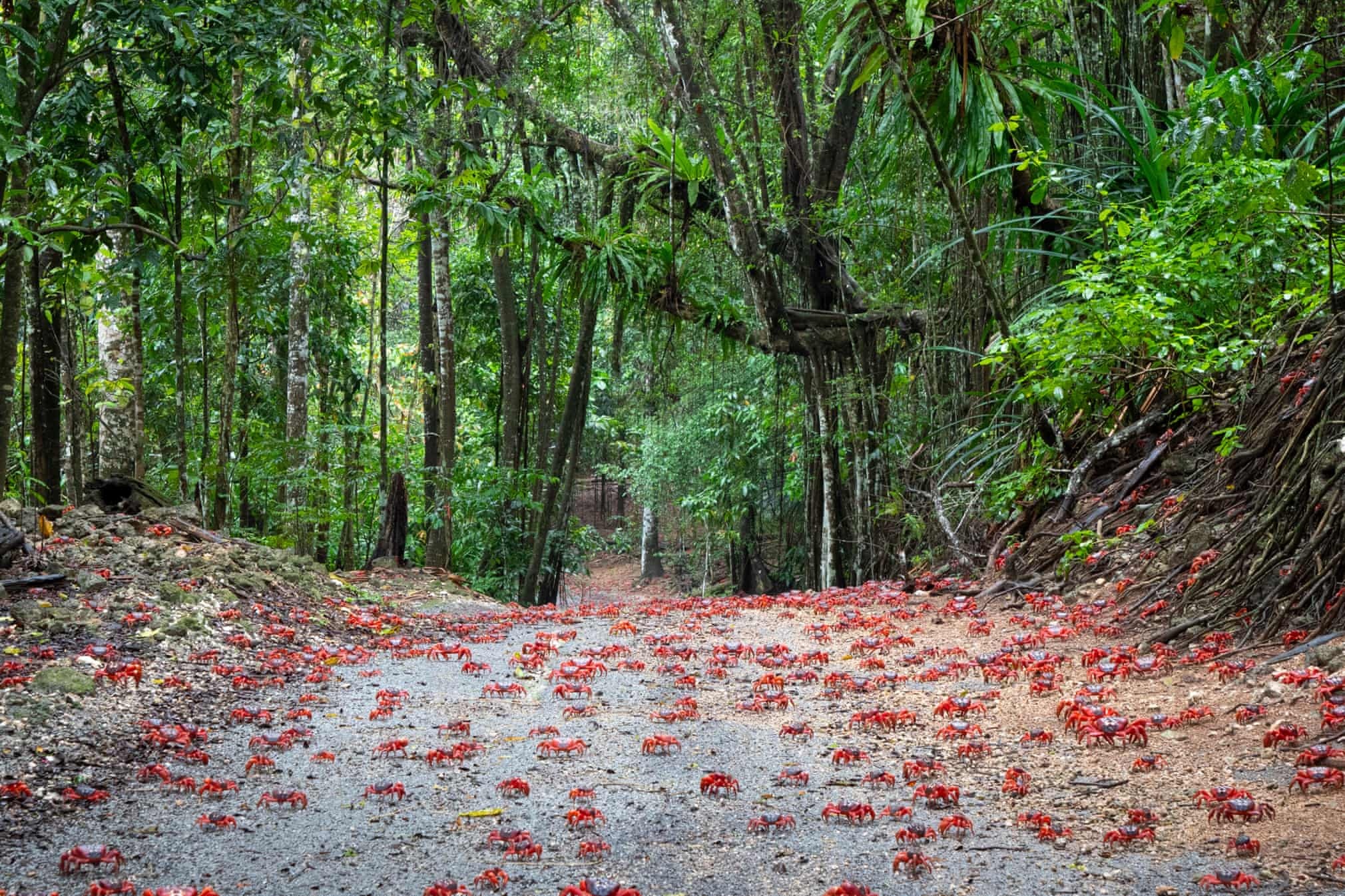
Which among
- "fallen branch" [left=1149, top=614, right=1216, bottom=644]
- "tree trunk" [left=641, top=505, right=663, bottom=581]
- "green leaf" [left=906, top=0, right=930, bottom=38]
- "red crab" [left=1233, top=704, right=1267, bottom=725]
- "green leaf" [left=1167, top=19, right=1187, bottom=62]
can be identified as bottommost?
"tree trunk" [left=641, top=505, right=663, bottom=581]

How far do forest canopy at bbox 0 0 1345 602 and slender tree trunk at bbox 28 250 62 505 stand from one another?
5 centimetres

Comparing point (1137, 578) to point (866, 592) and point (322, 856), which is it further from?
point (322, 856)

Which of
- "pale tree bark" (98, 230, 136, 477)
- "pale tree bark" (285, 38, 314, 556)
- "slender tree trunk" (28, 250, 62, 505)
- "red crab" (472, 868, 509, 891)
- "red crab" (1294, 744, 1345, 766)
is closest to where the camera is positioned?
"red crab" (472, 868, 509, 891)

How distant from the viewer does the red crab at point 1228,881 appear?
2.24 metres

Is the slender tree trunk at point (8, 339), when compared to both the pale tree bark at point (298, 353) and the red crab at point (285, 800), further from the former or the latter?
the pale tree bark at point (298, 353)

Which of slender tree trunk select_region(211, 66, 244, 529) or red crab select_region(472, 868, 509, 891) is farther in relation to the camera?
slender tree trunk select_region(211, 66, 244, 529)

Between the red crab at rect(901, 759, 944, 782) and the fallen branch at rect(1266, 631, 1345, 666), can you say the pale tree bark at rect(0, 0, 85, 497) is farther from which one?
the fallen branch at rect(1266, 631, 1345, 666)

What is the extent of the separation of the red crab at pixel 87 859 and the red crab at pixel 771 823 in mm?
1717

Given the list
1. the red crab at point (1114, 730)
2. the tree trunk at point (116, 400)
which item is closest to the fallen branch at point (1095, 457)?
the red crab at point (1114, 730)

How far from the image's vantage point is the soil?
8.27 feet

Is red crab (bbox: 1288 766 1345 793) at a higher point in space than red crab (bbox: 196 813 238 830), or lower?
higher

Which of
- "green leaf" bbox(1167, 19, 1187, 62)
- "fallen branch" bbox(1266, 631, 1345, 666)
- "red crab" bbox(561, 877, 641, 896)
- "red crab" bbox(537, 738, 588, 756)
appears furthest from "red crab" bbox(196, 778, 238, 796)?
"green leaf" bbox(1167, 19, 1187, 62)

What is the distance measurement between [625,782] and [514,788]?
39cm

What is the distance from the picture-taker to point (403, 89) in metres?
6.50
